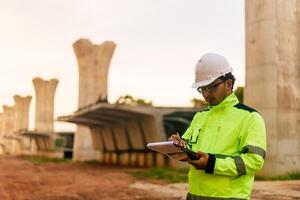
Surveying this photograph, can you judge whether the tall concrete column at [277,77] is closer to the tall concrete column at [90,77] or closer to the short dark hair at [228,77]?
the short dark hair at [228,77]

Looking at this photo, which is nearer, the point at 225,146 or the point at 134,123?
the point at 225,146

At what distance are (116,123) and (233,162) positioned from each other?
32.7 m

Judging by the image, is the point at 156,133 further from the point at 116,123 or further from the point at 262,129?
the point at 262,129

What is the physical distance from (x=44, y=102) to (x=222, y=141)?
212ft

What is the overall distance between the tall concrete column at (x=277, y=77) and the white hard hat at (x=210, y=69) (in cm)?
1450

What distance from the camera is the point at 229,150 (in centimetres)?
282

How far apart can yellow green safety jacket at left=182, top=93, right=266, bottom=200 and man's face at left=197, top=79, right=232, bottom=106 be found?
0.03 metres

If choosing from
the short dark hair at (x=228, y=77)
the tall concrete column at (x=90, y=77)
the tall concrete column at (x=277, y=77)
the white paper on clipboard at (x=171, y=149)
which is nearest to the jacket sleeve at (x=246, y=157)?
the white paper on clipboard at (x=171, y=149)

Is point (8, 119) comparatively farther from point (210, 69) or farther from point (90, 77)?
point (210, 69)

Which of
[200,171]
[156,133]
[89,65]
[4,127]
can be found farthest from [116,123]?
[4,127]

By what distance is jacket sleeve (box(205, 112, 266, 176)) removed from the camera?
105 inches

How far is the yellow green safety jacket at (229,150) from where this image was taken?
2.70 metres

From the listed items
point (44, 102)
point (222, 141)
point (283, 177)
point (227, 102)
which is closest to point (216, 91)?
point (227, 102)

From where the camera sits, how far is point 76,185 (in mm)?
17109
